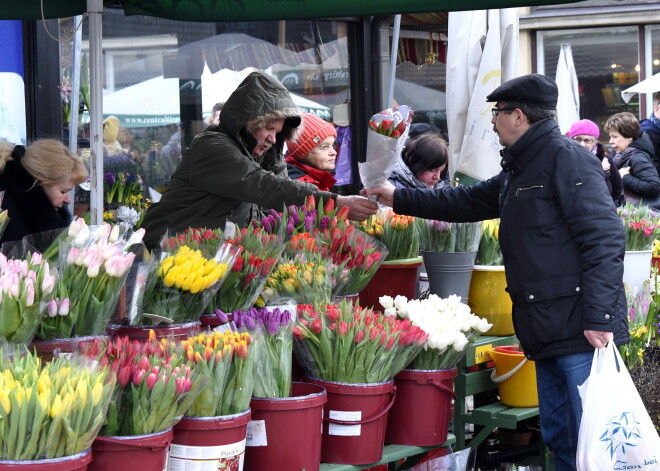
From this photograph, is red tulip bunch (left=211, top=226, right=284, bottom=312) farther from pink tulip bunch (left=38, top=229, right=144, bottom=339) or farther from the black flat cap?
the black flat cap

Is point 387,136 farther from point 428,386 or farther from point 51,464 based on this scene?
point 51,464

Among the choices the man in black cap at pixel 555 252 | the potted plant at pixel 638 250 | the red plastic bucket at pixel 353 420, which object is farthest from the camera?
the potted plant at pixel 638 250

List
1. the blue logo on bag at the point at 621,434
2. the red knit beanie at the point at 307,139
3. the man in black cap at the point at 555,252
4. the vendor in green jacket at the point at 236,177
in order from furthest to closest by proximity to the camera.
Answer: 1. the red knit beanie at the point at 307,139
2. the vendor in green jacket at the point at 236,177
3. the man in black cap at the point at 555,252
4. the blue logo on bag at the point at 621,434

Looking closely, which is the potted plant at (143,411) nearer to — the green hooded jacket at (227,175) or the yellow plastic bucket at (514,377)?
the green hooded jacket at (227,175)

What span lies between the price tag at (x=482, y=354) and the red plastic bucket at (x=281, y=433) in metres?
1.15

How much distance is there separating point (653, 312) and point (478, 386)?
1.45 metres

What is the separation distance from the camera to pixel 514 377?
3.70 meters

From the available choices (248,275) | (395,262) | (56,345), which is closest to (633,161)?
(395,262)

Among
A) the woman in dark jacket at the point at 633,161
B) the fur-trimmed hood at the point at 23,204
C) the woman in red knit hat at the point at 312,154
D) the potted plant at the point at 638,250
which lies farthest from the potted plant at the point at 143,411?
the woman in dark jacket at the point at 633,161

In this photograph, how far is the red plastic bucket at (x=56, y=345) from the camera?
2.43 m

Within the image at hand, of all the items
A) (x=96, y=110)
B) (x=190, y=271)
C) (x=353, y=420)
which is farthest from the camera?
(x=96, y=110)

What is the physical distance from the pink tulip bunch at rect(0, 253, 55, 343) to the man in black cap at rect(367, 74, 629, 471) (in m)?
1.68

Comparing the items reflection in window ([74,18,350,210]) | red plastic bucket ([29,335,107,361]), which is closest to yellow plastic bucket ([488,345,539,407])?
red plastic bucket ([29,335,107,361])

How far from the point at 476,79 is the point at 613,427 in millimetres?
2758
